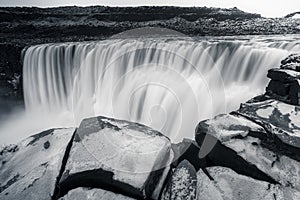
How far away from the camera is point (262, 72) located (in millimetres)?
6359

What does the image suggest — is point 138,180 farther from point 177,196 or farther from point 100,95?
point 100,95

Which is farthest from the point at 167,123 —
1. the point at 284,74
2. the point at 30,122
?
the point at 30,122

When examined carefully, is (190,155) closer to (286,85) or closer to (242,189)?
(242,189)

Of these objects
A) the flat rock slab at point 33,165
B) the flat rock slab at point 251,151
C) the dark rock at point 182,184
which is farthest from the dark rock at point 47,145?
the flat rock slab at point 251,151

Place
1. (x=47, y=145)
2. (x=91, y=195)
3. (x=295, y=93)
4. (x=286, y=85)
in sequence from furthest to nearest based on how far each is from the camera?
(x=286, y=85) < (x=295, y=93) < (x=47, y=145) < (x=91, y=195)

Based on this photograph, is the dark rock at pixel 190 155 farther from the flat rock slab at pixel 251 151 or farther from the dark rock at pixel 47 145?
the dark rock at pixel 47 145

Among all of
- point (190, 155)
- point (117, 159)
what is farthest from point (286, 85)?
point (117, 159)

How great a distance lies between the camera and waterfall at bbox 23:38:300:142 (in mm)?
6306

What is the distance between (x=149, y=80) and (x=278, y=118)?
5257 mm

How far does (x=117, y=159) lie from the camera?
231 centimetres

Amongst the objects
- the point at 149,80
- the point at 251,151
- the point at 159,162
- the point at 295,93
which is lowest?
the point at 149,80

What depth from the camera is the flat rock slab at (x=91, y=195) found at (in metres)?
2.06

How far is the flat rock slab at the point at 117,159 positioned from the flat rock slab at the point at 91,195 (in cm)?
5

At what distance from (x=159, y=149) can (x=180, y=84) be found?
4.84 meters
